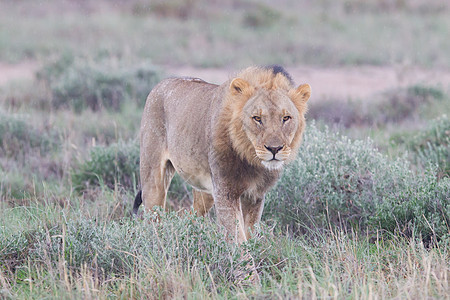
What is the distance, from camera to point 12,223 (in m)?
5.29

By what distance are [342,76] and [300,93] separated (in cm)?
1097

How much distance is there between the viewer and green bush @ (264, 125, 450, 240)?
5.41 meters

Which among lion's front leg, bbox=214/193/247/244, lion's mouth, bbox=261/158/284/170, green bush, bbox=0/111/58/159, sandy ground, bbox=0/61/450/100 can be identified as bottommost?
sandy ground, bbox=0/61/450/100

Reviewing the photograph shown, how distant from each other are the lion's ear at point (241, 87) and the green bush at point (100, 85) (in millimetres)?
6043

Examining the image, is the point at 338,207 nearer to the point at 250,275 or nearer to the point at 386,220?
the point at 386,220

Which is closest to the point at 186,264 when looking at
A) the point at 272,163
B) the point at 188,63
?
the point at 272,163

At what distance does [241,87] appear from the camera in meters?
Result: 4.71

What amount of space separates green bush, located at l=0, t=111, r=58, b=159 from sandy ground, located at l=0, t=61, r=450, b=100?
203 inches

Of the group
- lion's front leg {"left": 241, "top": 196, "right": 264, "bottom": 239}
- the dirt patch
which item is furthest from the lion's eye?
the dirt patch

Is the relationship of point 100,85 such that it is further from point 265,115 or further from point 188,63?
point 265,115

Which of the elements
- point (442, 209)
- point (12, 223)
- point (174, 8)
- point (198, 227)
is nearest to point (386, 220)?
point (442, 209)

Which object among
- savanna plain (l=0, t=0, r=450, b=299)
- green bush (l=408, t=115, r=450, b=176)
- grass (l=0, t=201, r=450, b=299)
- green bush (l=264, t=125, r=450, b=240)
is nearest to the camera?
grass (l=0, t=201, r=450, b=299)

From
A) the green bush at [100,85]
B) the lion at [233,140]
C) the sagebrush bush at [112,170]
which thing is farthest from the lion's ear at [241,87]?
the green bush at [100,85]

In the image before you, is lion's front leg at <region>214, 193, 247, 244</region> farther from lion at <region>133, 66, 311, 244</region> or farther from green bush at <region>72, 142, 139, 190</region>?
green bush at <region>72, 142, 139, 190</region>
